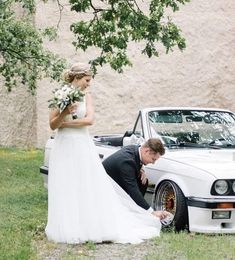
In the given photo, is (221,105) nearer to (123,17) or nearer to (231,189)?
(123,17)

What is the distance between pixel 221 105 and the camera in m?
18.3

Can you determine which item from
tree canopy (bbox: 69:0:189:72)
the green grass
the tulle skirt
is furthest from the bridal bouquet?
tree canopy (bbox: 69:0:189:72)

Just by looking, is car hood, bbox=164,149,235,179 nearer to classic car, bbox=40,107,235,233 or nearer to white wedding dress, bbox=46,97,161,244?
classic car, bbox=40,107,235,233

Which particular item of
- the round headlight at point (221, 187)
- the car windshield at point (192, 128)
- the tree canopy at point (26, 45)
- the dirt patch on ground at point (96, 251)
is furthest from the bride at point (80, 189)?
the tree canopy at point (26, 45)

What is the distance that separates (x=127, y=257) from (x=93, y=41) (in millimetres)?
5216

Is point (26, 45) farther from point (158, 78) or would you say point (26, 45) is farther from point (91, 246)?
point (158, 78)

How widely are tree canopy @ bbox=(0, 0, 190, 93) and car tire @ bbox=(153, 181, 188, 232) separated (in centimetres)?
285

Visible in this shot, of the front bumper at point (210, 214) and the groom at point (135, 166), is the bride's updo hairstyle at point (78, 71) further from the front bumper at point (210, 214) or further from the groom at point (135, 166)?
the front bumper at point (210, 214)

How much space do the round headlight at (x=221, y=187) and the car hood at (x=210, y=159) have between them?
A: 0.06m

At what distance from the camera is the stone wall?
1794 cm

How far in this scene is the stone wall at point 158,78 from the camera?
17938mm

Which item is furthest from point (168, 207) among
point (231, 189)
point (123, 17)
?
point (123, 17)

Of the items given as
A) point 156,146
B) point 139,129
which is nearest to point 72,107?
point 156,146

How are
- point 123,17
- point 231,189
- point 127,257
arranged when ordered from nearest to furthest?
1. point 127,257
2. point 231,189
3. point 123,17
